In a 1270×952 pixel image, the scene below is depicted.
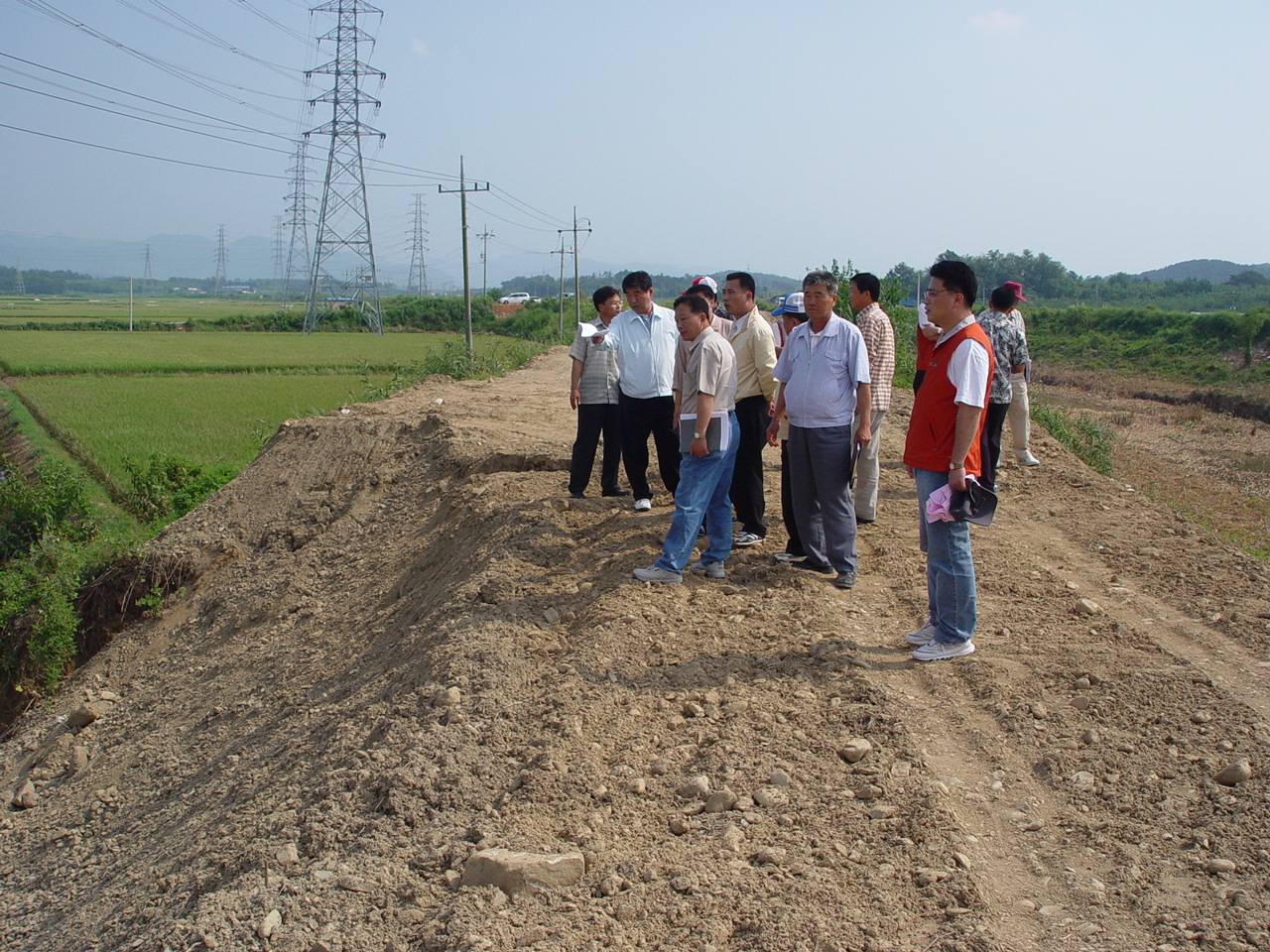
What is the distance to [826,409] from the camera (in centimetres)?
454

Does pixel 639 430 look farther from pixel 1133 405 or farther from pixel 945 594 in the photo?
pixel 1133 405

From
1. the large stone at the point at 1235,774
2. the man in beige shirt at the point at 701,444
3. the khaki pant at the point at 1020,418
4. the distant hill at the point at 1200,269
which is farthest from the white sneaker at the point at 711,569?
the distant hill at the point at 1200,269

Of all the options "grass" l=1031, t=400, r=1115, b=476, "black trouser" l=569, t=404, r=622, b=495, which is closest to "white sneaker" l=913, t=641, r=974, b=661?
"black trouser" l=569, t=404, r=622, b=495

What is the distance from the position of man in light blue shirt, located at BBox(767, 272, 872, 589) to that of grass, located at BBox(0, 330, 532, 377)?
15.3m

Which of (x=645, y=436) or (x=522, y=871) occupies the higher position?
(x=645, y=436)

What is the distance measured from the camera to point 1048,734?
3.40 m

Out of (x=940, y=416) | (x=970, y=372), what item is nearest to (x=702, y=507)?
(x=940, y=416)

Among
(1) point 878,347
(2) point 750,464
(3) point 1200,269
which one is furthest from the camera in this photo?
(3) point 1200,269

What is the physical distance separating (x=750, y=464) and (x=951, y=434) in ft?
5.75

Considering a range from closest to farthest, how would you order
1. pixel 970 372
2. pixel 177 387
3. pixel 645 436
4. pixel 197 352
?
pixel 970 372, pixel 645 436, pixel 177 387, pixel 197 352

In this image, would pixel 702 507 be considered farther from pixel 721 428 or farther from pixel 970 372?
pixel 970 372

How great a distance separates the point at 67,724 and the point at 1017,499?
7.34m

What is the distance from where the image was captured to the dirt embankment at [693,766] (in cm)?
263

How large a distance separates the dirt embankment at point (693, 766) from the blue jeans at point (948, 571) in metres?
0.20
